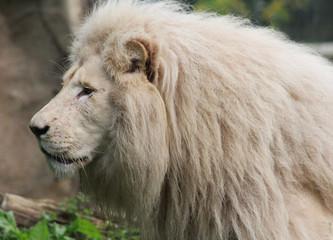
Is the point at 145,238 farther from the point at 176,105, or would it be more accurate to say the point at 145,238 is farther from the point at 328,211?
the point at 328,211

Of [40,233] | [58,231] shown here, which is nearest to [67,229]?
[58,231]

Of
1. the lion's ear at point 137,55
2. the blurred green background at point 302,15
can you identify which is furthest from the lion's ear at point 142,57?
the blurred green background at point 302,15

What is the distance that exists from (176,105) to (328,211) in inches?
41.9

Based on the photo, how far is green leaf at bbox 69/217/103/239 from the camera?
430cm

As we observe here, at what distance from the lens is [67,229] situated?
4387mm

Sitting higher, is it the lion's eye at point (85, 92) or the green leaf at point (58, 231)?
the lion's eye at point (85, 92)

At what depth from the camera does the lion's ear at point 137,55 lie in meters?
3.14

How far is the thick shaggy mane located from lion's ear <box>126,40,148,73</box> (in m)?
0.05

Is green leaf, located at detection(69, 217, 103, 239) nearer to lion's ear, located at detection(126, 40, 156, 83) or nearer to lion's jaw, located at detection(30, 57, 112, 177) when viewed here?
lion's jaw, located at detection(30, 57, 112, 177)

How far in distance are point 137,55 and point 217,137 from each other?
0.62m

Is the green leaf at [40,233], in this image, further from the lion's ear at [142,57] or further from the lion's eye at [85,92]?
the lion's ear at [142,57]

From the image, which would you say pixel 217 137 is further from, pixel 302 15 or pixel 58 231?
pixel 302 15

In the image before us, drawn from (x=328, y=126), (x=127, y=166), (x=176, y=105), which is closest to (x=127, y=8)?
(x=176, y=105)

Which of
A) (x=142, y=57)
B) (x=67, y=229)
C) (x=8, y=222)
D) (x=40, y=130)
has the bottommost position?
(x=67, y=229)
